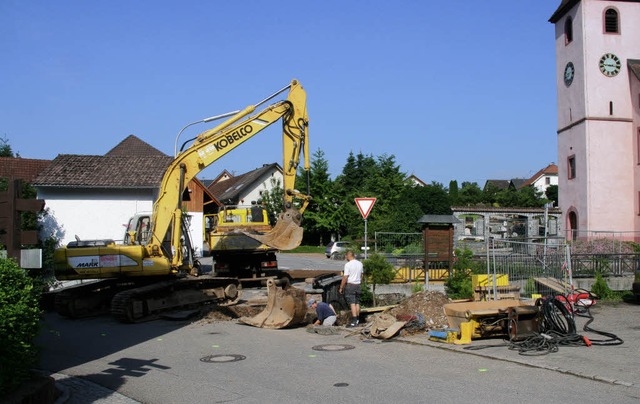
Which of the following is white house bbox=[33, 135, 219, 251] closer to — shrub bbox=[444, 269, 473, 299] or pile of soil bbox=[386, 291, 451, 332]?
shrub bbox=[444, 269, 473, 299]

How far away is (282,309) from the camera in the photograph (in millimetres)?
14398

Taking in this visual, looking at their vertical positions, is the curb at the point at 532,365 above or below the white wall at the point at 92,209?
below

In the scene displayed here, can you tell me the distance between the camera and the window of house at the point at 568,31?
38719 mm

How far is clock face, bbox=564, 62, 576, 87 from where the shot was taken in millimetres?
38344

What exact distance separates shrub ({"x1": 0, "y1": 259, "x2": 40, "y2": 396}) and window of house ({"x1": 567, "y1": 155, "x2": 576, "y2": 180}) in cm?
3605

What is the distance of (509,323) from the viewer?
1119 centimetres

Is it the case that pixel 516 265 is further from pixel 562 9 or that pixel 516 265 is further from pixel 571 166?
pixel 562 9

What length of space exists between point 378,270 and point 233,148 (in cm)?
558

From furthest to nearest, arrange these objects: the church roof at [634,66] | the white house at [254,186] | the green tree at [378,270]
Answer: the white house at [254,186] → the church roof at [634,66] → the green tree at [378,270]

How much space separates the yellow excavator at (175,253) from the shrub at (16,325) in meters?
7.24

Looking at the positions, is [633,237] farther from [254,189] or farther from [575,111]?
[254,189]

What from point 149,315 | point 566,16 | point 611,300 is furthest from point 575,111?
point 149,315

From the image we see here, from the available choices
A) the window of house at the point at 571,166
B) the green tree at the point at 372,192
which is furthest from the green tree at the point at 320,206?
the window of house at the point at 571,166

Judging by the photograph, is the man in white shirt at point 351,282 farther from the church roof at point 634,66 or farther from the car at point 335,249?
the car at point 335,249
